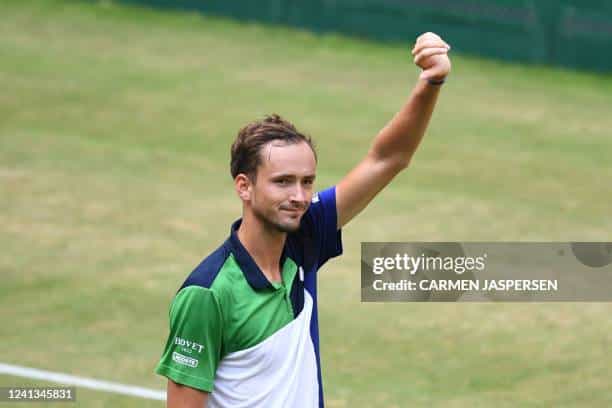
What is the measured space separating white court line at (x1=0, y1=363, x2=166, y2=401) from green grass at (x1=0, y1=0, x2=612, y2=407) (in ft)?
0.42

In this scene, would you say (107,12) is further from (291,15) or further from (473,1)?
(473,1)

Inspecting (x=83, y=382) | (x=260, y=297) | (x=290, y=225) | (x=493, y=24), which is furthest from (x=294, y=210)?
(x=493, y=24)

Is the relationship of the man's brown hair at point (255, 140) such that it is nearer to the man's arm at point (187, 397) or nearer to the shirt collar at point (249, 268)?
the shirt collar at point (249, 268)

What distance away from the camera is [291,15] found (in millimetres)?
22469

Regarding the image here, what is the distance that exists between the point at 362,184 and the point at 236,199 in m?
9.18

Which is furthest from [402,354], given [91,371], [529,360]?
[91,371]

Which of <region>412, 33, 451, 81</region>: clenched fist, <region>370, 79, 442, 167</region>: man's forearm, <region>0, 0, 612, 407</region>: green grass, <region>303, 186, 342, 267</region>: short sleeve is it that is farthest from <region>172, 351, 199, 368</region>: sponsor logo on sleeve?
<region>0, 0, 612, 407</region>: green grass

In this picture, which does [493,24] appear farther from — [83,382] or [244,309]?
[244,309]

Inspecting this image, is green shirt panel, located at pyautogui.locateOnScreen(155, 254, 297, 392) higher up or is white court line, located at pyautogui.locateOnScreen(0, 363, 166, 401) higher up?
white court line, located at pyautogui.locateOnScreen(0, 363, 166, 401)

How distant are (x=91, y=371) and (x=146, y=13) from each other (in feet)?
44.9

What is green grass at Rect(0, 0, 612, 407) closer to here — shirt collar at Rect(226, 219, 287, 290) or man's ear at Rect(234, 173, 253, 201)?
shirt collar at Rect(226, 219, 287, 290)

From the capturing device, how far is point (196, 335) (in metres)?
5.17

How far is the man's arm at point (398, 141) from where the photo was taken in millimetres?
5348

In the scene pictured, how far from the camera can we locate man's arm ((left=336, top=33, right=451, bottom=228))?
5348 mm
